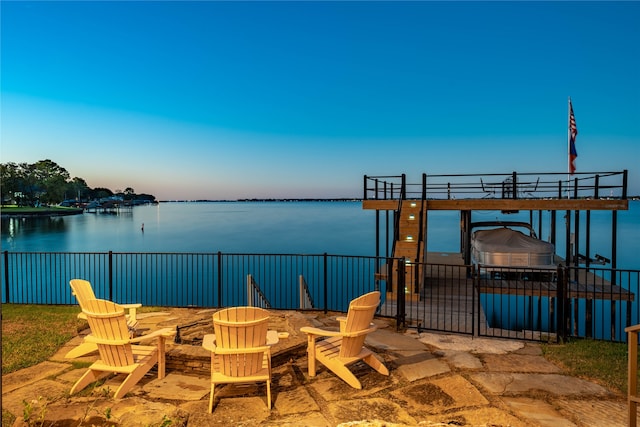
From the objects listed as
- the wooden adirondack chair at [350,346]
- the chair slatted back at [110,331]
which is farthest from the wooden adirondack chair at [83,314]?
the wooden adirondack chair at [350,346]

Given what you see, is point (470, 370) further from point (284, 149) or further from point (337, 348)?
point (284, 149)

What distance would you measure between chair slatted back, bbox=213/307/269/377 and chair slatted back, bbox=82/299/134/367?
1.21m

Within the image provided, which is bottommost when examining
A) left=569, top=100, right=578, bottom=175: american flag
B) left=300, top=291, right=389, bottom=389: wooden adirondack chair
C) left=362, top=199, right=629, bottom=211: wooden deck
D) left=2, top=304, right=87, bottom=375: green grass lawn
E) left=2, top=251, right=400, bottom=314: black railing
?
left=2, top=251, right=400, bottom=314: black railing

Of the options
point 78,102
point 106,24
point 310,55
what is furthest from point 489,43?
point 78,102

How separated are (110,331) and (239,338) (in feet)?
5.39

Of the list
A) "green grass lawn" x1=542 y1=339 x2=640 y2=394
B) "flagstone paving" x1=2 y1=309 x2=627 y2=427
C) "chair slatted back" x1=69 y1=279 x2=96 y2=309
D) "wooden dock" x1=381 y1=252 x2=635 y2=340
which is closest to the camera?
"flagstone paving" x1=2 y1=309 x2=627 y2=427

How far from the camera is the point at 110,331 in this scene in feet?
15.4

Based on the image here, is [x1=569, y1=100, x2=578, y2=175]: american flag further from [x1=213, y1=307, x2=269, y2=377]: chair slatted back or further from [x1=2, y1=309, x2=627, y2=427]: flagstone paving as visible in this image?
[x1=213, y1=307, x2=269, y2=377]: chair slatted back

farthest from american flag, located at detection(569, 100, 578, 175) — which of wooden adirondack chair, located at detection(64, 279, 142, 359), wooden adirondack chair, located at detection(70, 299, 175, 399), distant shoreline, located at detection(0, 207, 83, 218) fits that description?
distant shoreline, located at detection(0, 207, 83, 218)

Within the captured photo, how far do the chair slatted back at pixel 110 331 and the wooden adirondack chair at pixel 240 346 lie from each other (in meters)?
1.12

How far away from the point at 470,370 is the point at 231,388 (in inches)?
125

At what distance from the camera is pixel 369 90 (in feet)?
121

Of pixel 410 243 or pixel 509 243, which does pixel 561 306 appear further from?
pixel 509 243

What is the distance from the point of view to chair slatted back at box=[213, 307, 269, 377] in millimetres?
4363
